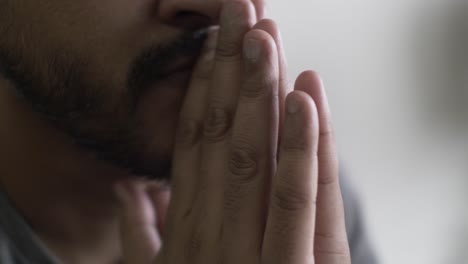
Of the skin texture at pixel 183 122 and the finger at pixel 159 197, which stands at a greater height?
the skin texture at pixel 183 122

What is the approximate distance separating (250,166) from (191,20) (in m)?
0.19

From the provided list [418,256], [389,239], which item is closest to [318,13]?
[389,239]

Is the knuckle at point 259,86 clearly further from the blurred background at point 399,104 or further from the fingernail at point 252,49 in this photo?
the blurred background at point 399,104

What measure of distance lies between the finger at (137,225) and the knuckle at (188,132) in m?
0.18

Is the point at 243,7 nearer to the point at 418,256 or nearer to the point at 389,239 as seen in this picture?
the point at 389,239

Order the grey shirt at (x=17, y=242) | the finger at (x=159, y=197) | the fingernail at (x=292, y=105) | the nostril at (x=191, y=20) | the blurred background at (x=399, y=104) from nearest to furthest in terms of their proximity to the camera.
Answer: the fingernail at (x=292, y=105)
the nostril at (x=191, y=20)
the grey shirt at (x=17, y=242)
the finger at (x=159, y=197)
the blurred background at (x=399, y=104)

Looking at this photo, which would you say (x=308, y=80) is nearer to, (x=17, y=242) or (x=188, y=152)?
(x=188, y=152)

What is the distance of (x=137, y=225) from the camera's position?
790 mm

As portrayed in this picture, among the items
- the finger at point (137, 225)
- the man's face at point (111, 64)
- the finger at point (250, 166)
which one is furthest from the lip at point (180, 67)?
the finger at point (137, 225)

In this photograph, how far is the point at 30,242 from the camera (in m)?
0.73

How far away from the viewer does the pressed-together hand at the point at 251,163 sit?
21.2 inches

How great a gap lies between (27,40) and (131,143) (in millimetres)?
190

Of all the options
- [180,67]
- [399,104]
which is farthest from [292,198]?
[399,104]

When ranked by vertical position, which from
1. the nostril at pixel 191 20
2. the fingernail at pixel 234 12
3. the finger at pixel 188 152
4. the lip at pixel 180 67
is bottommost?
the finger at pixel 188 152
